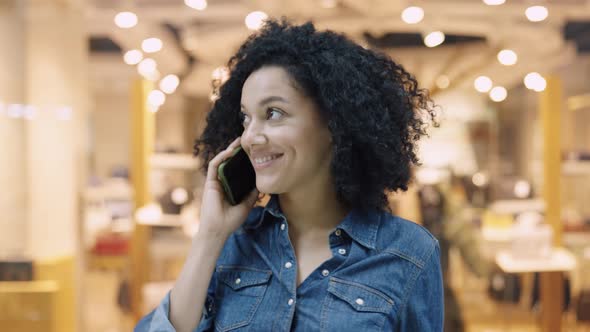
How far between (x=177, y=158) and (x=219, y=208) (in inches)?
106

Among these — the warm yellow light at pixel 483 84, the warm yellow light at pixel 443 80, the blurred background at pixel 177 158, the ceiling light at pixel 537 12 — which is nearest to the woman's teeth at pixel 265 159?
the blurred background at pixel 177 158

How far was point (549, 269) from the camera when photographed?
3.28 meters

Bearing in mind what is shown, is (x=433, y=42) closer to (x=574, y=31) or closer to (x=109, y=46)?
(x=574, y=31)

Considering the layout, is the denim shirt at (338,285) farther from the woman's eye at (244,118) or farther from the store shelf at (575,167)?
the store shelf at (575,167)

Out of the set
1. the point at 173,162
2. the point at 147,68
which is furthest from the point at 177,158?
the point at 147,68

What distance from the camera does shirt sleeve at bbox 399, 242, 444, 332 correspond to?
1.13 meters

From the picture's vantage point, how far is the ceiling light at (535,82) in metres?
3.65

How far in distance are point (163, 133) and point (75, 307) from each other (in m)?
1.22

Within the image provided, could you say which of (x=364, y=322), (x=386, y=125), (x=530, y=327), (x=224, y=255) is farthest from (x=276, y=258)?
(x=530, y=327)

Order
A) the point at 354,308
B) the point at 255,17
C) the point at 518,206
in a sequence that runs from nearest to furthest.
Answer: the point at 354,308 → the point at 255,17 → the point at 518,206

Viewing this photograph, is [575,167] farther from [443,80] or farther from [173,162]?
[173,162]

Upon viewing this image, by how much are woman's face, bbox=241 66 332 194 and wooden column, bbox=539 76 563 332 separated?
2828mm

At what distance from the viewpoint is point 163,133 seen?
399 cm

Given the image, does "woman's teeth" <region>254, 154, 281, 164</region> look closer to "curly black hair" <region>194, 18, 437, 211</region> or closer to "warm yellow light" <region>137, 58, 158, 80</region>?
"curly black hair" <region>194, 18, 437, 211</region>
